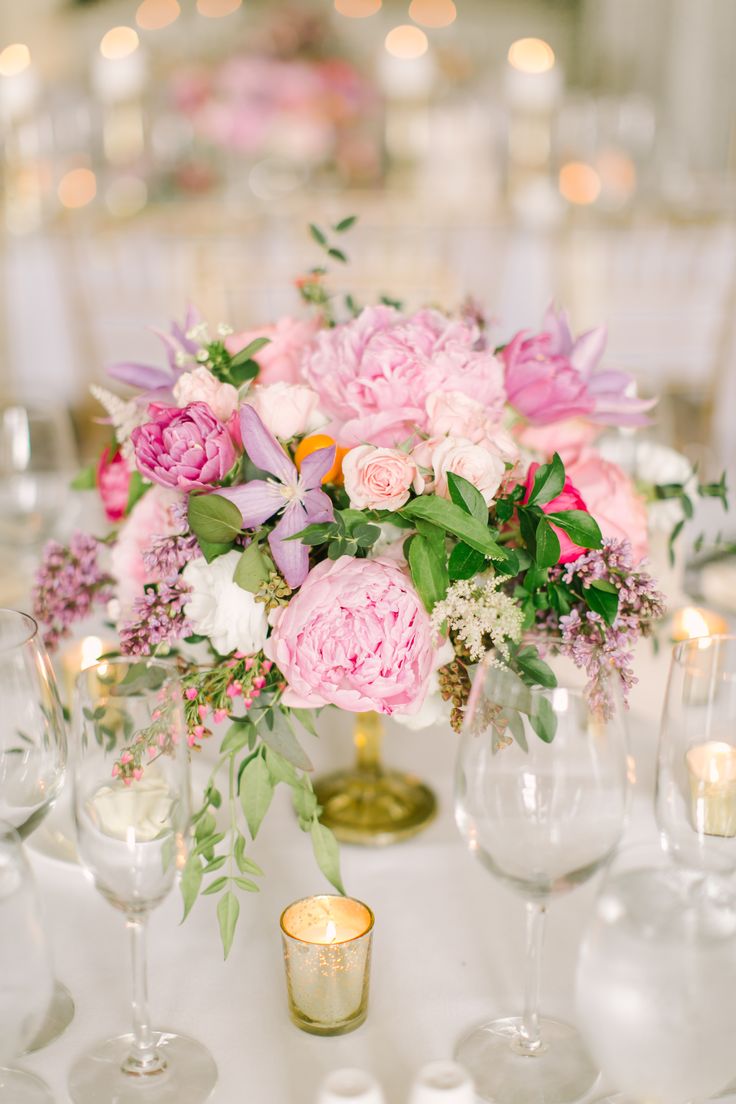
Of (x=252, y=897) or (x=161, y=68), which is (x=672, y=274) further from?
(x=161, y=68)

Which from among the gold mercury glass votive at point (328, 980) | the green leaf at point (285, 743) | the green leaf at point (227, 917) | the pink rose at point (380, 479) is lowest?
the gold mercury glass votive at point (328, 980)

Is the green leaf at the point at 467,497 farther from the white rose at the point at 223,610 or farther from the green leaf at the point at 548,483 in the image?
the white rose at the point at 223,610

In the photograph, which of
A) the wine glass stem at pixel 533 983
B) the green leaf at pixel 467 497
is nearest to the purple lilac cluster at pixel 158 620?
the green leaf at pixel 467 497

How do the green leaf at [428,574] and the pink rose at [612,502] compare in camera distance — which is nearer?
the green leaf at [428,574]

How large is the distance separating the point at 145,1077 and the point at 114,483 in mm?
533

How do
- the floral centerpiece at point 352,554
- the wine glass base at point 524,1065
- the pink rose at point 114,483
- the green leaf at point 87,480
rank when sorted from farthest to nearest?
the green leaf at point 87,480 < the pink rose at point 114,483 < the floral centerpiece at point 352,554 < the wine glass base at point 524,1065

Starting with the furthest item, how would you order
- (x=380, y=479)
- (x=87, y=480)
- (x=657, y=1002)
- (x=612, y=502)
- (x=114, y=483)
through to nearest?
(x=87, y=480), (x=114, y=483), (x=612, y=502), (x=380, y=479), (x=657, y=1002)

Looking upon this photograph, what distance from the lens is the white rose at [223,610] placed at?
0.84 meters

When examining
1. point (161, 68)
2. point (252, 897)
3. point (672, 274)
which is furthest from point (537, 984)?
point (161, 68)

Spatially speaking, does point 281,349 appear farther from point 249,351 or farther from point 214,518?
point 214,518

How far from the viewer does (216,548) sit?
0.85 metres

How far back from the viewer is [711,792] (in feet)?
2.44

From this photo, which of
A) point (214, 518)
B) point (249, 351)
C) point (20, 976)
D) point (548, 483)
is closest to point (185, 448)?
point (214, 518)

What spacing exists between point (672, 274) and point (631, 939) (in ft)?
9.46
